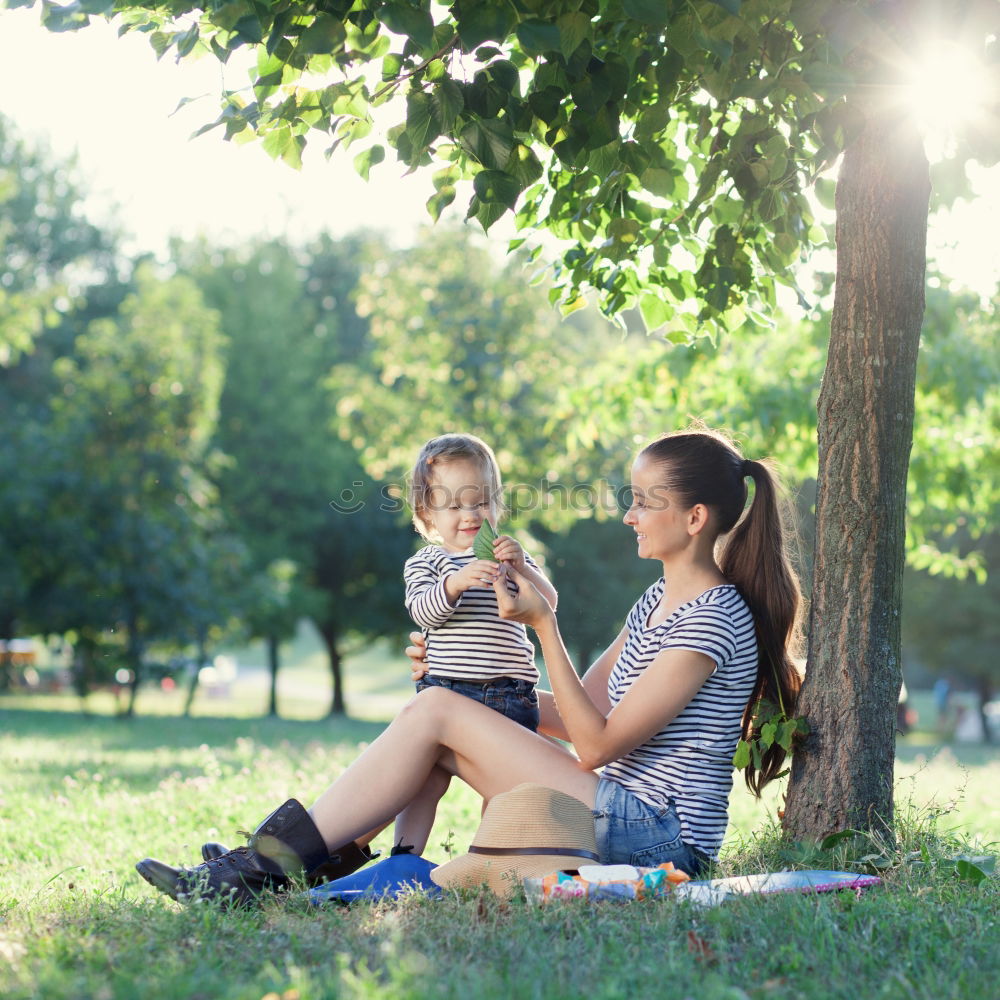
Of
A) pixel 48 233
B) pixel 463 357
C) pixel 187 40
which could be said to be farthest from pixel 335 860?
pixel 48 233

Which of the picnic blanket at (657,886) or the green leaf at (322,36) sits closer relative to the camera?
the picnic blanket at (657,886)

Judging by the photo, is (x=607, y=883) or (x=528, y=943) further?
(x=607, y=883)

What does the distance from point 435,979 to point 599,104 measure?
282cm

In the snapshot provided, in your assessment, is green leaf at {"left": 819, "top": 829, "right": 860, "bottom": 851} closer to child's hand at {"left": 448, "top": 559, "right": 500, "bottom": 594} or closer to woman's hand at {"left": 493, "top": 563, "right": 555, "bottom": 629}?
woman's hand at {"left": 493, "top": 563, "right": 555, "bottom": 629}

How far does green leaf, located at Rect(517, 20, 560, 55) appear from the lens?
3.20 meters

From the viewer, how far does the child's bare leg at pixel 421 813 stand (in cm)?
418

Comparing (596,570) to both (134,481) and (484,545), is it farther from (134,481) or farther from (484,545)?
(484,545)

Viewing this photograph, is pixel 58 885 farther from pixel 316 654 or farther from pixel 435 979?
pixel 316 654

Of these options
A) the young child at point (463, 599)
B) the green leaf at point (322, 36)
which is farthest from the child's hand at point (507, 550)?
the green leaf at point (322, 36)

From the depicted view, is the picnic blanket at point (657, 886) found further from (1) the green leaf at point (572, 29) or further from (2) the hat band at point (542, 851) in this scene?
(1) the green leaf at point (572, 29)

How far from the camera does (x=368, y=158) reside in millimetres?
4500

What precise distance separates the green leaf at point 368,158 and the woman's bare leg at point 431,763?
2094mm

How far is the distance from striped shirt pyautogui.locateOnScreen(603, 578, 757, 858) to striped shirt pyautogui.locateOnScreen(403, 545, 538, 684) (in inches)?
24.8

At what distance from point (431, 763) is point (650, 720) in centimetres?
79
